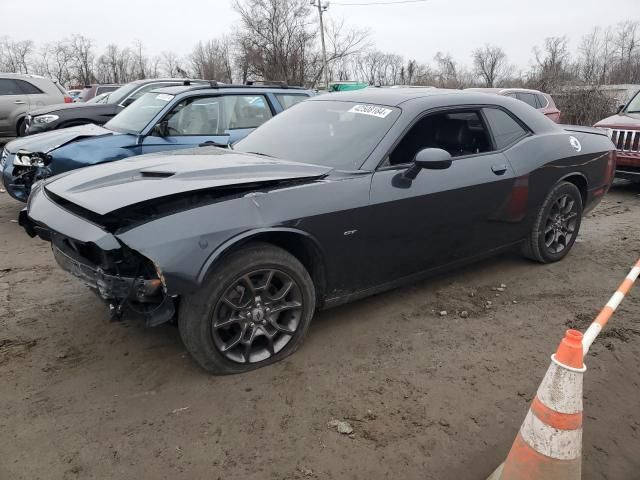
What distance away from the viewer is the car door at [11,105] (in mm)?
11969

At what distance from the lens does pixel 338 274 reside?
326 centimetres

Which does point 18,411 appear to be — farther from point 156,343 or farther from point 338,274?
point 338,274

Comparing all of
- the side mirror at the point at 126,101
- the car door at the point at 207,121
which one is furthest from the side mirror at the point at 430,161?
the side mirror at the point at 126,101

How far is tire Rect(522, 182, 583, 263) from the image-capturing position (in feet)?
15.0

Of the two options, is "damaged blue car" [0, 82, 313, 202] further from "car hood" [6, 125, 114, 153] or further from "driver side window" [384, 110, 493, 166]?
"driver side window" [384, 110, 493, 166]

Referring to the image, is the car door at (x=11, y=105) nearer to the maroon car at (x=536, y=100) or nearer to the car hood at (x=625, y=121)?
the maroon car at (x=536, y=100)

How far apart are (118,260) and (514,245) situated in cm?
333

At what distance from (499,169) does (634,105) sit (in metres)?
6.57

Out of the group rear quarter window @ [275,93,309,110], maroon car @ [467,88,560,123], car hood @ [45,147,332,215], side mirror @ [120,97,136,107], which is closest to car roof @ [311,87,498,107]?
car hood @ [45,147,332,215]

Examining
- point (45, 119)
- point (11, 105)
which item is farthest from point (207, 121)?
point (11, 105)

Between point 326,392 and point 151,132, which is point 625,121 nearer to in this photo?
point 151,132

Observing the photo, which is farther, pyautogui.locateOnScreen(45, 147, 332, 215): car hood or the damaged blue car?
the damaged blue car

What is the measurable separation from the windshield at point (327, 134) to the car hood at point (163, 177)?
0.58ft

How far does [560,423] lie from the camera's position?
1.88 meters
